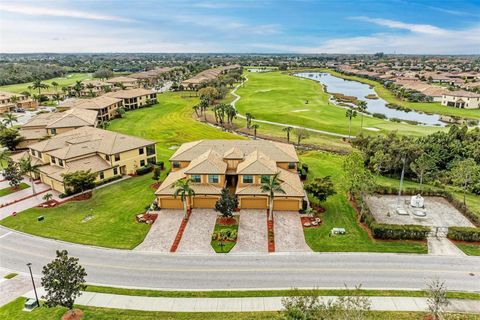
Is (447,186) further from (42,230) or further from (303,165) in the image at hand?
(42,230)

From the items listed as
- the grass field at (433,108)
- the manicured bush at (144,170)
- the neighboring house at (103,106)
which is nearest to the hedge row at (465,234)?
the manicured bush at (144,170)

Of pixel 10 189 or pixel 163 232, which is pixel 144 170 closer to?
pixel 10 189

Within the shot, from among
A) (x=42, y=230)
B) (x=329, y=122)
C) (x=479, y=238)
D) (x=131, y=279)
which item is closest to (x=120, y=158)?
(x=42, y=230)

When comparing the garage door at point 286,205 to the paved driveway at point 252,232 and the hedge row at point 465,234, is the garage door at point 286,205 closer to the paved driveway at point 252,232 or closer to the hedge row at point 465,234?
the paved driveway at point 252,232

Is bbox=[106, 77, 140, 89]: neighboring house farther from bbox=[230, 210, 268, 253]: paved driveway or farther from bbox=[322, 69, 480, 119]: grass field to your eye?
bbox=[230, 210, 268, 253]: paved driveway

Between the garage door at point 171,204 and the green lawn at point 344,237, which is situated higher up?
the garage door at point 171,204
